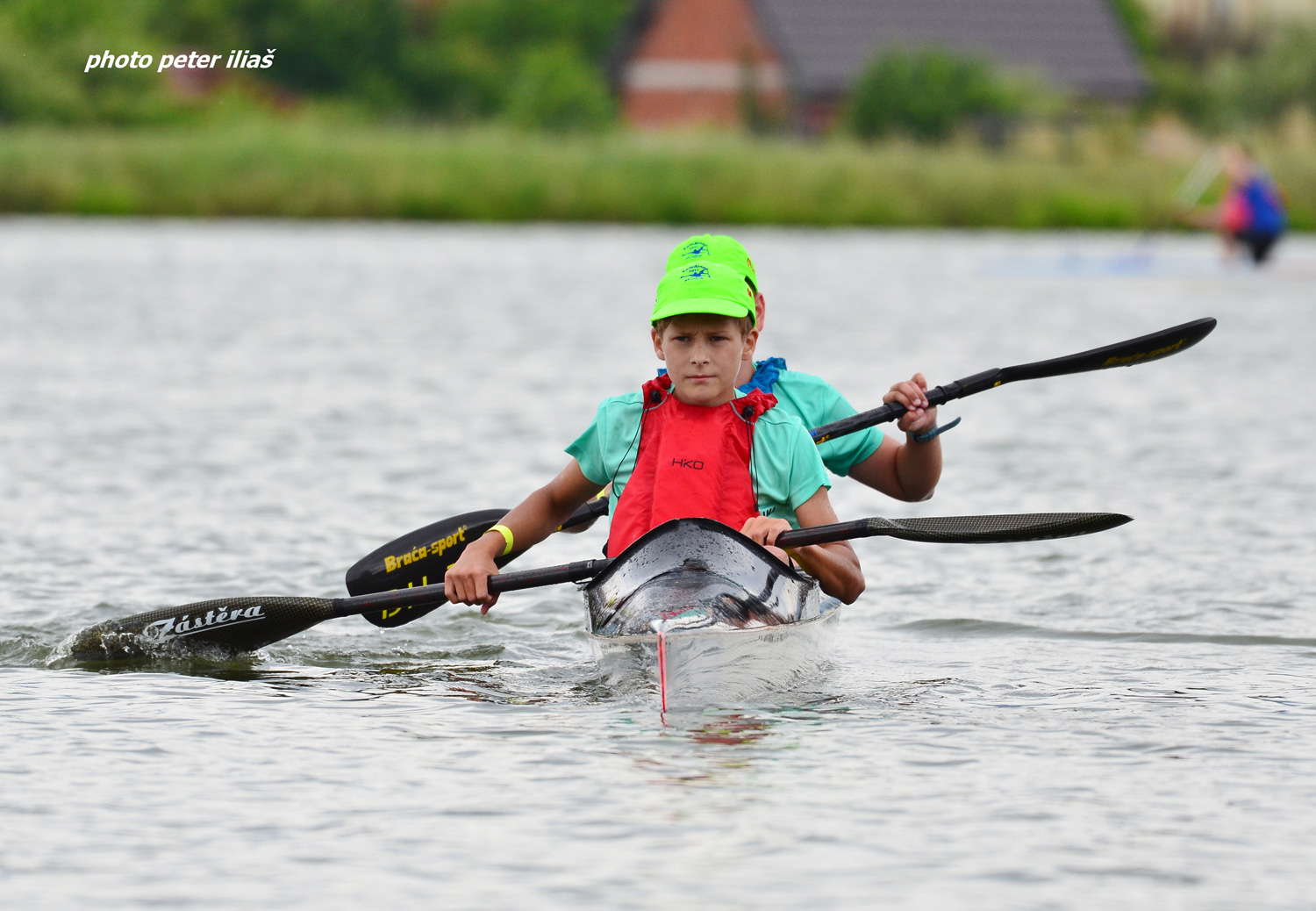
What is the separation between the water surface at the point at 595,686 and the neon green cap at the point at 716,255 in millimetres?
1168

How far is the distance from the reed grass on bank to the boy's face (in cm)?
2631

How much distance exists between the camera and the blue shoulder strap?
→ 6223 millimetres

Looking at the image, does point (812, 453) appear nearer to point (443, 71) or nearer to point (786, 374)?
point (786, 374)

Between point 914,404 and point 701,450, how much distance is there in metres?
0.84

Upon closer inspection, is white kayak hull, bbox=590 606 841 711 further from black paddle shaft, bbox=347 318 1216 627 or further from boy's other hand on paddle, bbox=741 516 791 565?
black paddle shaft, bbox=347 318 1216 627

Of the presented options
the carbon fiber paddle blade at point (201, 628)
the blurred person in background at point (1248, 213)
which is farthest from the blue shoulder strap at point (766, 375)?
the blurred person in background at point (1248, 213)

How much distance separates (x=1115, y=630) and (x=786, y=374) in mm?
1525

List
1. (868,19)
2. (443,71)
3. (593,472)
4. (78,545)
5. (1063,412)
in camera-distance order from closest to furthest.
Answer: (593,472) → (78,545) → (1063,412) → (868,19) → (443,71)

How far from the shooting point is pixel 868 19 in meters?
49.6

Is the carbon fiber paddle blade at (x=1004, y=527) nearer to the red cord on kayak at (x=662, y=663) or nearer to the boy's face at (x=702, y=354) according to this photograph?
the boy's face at (x=702, y=354)

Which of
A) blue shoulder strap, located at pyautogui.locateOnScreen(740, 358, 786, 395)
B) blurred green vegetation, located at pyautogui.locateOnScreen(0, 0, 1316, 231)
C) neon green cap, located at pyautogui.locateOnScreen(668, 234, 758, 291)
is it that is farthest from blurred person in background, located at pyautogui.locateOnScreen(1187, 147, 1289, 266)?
neon green cap, located at pyautogui.locateOnScreen(668, 234, 758, 291)

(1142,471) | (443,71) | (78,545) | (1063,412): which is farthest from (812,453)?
(443,71)

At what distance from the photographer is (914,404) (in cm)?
607

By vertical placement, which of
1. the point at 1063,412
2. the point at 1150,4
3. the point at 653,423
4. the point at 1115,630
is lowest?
the point at 1115,630
